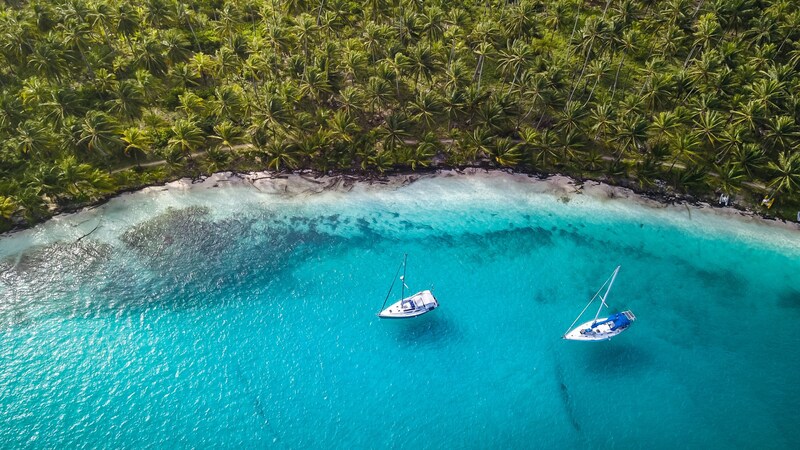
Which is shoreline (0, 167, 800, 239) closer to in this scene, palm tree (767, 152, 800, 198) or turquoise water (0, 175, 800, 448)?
turquoise water (0, 175, 800, 448)

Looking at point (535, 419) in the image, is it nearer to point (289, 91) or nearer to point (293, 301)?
point (293, 301)

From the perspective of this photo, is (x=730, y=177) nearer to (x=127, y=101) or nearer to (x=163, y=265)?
(x=163, y=265)

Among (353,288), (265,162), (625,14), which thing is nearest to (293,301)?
(353,288)

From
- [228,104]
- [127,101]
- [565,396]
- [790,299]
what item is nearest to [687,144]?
[790,299]

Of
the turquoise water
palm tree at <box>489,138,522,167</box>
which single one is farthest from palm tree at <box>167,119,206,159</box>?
palm tree at <box>489,138,522,167</box>

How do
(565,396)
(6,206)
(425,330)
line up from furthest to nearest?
(6,206) < (425,330) < (565,396)

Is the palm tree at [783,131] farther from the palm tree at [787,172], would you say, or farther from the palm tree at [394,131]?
the palm tree at [394,131]
